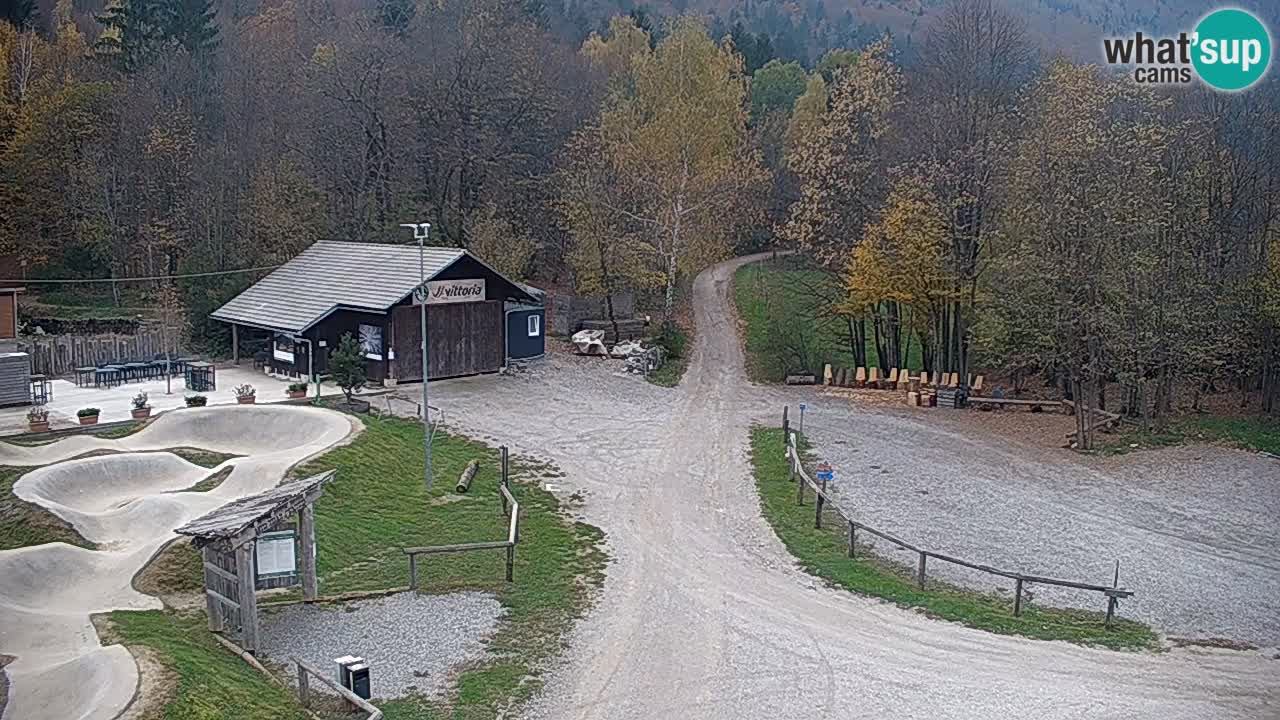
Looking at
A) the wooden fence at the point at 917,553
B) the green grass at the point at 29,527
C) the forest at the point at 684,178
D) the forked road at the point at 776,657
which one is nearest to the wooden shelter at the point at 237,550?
the forked road at the point at 776,657

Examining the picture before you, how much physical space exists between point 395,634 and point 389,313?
19220 mm

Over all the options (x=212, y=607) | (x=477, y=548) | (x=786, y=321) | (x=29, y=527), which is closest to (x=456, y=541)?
(x=477, y=548)

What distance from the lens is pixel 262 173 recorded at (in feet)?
151

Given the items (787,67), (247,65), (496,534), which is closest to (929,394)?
(496,534)

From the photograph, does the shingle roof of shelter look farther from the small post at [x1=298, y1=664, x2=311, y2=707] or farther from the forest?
the forest

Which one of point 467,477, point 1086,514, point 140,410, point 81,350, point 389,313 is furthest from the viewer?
point 81,350

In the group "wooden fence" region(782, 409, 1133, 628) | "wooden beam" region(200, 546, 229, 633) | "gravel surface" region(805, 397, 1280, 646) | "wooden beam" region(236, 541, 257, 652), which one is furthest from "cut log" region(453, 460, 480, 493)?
"wooden beam" region(236, 541, 257, 652)

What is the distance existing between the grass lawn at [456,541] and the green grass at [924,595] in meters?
4.14

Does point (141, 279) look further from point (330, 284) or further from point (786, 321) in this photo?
point (786, 321)

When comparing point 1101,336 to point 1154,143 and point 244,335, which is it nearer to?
point 1154,143

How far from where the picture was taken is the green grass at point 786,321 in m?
42.4

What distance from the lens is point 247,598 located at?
53.2 ft

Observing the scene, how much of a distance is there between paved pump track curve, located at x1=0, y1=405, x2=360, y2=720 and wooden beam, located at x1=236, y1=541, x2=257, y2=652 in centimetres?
189

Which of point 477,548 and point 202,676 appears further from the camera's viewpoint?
point 477,548
